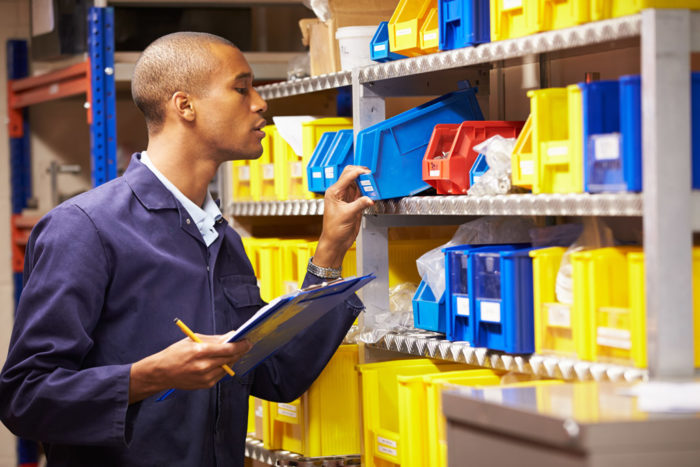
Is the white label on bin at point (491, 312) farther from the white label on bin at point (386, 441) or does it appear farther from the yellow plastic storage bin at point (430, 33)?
the yellow plastic storage bin at point (430, 33)

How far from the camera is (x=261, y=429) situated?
370 centimetres

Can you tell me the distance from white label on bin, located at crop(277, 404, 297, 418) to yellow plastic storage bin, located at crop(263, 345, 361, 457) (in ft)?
0.18

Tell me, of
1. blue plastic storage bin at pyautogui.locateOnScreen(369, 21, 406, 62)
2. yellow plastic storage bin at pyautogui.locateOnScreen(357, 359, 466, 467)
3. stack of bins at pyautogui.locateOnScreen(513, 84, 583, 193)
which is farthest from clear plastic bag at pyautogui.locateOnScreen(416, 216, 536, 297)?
blue plastic storage bin at pyautogui.locateOnScreen(369, 21, 406, 62)

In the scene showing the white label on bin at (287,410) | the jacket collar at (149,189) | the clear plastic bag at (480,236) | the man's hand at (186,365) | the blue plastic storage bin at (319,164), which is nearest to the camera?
the man's hand at (186,365)

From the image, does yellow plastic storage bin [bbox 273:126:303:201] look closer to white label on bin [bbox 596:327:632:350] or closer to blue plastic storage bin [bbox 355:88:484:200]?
blue plastic storage bin [bbox 355:88:484:200]

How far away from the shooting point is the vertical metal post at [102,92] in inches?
164

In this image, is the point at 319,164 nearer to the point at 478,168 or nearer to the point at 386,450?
the point at 478,168

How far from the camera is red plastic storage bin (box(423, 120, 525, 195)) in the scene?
2674mm

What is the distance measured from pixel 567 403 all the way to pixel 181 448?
4.36ft

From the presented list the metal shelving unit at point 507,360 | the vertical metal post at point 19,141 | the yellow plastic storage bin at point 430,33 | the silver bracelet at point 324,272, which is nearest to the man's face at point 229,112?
the silver bracelet at point 324,272

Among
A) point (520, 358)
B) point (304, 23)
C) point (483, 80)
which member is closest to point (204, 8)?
point (304, 23)

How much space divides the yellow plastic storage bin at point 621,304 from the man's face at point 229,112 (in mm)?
1142

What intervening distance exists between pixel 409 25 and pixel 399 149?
375mm

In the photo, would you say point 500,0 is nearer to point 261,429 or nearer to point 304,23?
point 304,23
